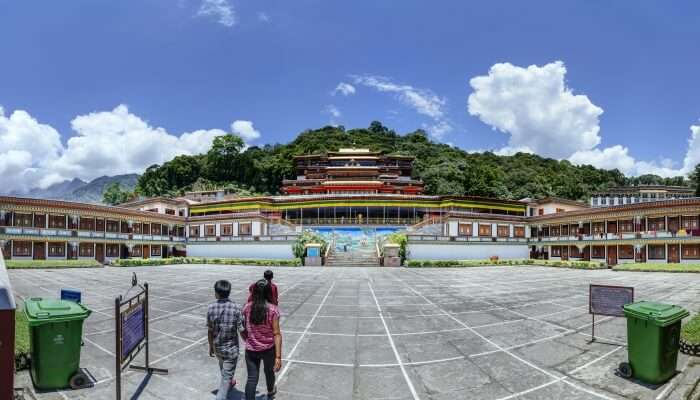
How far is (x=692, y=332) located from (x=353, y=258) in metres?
29.7

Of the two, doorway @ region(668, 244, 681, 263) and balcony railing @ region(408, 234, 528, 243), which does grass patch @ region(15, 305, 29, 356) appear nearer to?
balcony railing @ region(408, 234, 528, 243)

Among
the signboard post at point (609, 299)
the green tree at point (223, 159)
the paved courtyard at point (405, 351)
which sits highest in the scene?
the green tree at point (223, 159)

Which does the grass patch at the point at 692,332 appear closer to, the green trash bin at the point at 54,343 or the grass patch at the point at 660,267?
the green trash bin at the point at 54,343

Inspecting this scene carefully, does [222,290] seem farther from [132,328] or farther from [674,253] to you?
[674,253]

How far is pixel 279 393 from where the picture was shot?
5828 millimetres

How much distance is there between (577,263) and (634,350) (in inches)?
1322

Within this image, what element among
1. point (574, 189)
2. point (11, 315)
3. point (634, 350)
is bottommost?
point (634, 350)

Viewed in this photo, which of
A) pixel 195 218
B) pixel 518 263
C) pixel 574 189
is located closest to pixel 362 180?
pixel 195 218

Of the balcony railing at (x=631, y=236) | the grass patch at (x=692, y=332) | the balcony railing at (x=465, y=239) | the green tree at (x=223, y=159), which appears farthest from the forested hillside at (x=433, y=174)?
the grass patch at (x=692, y=332)

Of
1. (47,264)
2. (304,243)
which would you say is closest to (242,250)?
(304,243)

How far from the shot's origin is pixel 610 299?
8.52m

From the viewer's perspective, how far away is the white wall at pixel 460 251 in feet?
131

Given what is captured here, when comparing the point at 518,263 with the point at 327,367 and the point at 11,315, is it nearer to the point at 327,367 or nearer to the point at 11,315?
the point at 327,367

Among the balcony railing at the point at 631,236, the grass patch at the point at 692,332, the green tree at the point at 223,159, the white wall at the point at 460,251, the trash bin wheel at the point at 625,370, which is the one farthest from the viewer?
the green tree at the point at 223,159
